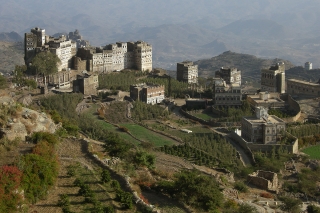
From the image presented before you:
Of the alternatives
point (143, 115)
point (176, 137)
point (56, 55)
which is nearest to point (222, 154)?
point (176, 137)

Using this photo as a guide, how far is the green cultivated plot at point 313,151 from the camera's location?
36188 mm

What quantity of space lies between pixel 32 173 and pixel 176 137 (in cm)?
2067

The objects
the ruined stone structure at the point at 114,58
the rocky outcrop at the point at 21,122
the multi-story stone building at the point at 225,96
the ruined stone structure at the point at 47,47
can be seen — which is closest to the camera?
the rocky outcrop at the point at 21,122

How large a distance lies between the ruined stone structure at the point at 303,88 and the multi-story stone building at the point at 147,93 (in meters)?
12.9

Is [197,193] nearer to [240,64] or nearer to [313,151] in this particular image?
[313,151]

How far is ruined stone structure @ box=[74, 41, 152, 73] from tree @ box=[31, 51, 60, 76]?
5.85 metres

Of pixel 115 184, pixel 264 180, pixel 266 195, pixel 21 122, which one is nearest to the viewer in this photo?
pixel 115 184

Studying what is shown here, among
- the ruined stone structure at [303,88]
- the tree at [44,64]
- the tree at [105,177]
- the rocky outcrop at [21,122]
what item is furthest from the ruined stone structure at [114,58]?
the tree at [105,177]

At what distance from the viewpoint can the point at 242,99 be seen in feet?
163

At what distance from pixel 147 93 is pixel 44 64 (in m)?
9.46

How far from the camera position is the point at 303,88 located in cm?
5300

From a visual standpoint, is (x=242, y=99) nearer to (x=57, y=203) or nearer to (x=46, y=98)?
(x=46, y=98)

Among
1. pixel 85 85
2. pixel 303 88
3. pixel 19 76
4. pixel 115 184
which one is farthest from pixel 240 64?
pixel 115 184

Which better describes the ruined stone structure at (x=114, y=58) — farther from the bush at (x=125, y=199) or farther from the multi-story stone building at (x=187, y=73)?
the bush at (x=125, y=199)
